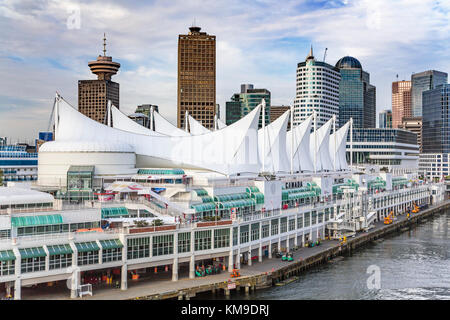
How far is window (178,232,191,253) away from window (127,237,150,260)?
303 cm

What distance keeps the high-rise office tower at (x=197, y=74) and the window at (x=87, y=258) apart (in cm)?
15708

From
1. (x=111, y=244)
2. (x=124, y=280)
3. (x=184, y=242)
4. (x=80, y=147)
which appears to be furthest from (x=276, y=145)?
(x=124, y=280)

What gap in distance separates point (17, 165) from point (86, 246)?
7283cm

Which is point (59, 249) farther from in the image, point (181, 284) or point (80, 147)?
point (80, 147)

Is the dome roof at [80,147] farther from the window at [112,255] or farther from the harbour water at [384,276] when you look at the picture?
the harbour water at [384,276]

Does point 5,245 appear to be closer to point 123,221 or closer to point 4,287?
point 4,287

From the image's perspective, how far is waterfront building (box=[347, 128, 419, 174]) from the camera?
524 feet

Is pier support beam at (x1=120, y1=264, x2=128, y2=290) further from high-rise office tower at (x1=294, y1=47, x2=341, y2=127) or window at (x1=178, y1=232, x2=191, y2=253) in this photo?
high-rise office tower at (x1=294, y1=47, x2=341, y2=127)

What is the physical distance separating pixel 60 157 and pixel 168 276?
27.0 m

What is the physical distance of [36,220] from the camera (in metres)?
38.9

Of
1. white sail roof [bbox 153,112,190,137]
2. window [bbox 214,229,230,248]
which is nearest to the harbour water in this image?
window [bbox 214,229,230,248]

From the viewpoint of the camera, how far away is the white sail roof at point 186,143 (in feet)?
229

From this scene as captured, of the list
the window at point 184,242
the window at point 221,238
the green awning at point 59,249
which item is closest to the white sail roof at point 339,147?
the window at point 221,238

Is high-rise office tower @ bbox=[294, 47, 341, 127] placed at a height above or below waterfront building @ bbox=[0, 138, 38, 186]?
above
